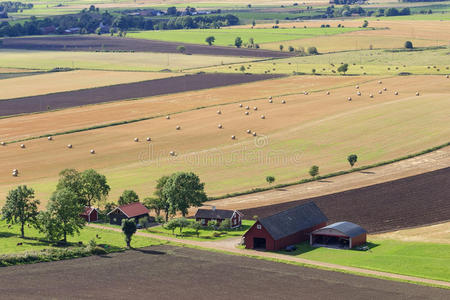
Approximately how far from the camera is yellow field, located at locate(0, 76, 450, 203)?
125m

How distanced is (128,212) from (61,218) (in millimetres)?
10948

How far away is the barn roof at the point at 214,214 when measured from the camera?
331 ft

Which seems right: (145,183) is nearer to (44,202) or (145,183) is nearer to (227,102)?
(44,202)

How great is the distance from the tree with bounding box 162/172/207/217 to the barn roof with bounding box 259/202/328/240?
13.7 m

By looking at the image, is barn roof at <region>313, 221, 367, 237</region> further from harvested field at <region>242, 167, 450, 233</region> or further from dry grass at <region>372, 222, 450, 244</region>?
harvested field at <region>242, 167, 450, 233</region>

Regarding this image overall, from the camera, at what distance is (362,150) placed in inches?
5458

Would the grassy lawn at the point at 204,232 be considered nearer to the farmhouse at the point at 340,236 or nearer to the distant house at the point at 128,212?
the distant house at the point at 128,212

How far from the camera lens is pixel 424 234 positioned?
94.2 m

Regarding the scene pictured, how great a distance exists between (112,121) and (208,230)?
71.4 meters

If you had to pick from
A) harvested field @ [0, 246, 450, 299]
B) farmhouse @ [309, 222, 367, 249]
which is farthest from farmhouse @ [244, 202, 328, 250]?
harvested field @ [0, 246, 450, 299]

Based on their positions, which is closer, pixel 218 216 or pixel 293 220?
pixel 293 220

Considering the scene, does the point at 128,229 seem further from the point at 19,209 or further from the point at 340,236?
the point at 340,236

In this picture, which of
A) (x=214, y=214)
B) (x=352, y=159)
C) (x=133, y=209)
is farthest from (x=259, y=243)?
(x=352, y=159)

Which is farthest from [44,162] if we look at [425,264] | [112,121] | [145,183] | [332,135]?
[425,264]
